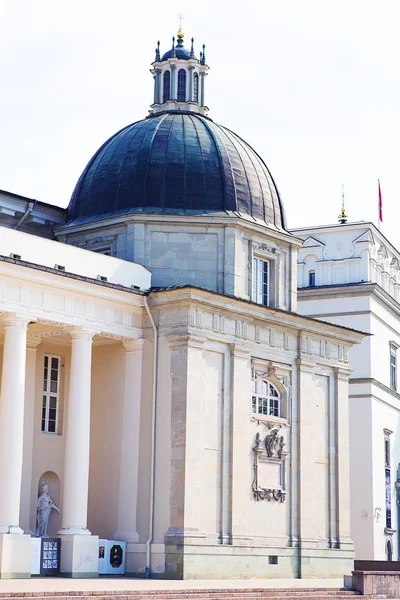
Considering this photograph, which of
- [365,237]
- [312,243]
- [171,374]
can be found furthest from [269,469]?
[312,243]

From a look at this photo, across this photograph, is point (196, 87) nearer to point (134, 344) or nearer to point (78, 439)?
point (134, 344)

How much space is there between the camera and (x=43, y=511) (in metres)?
36.9

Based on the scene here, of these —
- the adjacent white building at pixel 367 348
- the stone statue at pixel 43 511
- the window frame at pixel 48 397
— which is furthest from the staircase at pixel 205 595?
the adjacent white building at pixel 367 348

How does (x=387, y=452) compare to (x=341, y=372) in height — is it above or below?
below

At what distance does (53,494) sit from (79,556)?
14.5 feet

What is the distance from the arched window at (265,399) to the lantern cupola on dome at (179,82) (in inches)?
483

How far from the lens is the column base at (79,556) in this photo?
33.6 meters

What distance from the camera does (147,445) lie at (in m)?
36.5

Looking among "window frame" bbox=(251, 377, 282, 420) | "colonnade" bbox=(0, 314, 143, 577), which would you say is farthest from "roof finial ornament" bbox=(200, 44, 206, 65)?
"window frame" bbox=(251, 377, 282, 420)

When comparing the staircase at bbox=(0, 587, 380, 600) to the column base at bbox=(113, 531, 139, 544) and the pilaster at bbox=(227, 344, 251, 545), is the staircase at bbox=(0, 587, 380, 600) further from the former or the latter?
the column base at bbox=(113, 531, 139, 544)

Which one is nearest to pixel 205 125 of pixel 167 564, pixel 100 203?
pixel 100 203

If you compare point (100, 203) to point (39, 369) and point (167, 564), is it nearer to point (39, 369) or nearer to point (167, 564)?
point (39, 369)

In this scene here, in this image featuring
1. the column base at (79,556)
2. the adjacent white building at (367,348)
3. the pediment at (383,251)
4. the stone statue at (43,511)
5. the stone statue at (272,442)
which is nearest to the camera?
the column base at (79,556)

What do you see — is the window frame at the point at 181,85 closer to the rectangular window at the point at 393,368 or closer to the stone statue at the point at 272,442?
the stone statue at the point at 272,442
